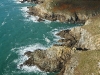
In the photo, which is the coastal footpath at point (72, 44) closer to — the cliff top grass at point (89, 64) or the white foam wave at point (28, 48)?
the cliff top grass at point (89, 64)

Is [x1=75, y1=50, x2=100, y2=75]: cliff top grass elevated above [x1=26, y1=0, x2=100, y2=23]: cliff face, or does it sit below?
above

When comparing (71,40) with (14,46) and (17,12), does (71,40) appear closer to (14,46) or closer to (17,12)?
(14,46)

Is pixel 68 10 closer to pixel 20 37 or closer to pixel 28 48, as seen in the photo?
pixel 20 37

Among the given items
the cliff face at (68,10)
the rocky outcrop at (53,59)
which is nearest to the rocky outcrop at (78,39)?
the rocky outcrop at (53,59)

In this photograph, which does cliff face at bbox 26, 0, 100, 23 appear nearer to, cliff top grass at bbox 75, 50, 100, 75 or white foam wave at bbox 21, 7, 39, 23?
white foam wave at bbox 21, 7, 39, 23

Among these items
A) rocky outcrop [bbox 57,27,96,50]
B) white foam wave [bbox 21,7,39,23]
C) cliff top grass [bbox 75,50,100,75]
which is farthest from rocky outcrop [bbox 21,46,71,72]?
white foam wave [bbox 21,7,39,23]

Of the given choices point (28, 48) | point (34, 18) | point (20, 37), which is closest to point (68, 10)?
point (34, 18)

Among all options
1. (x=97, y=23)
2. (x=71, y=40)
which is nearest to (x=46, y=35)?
(x=71, y=40)
